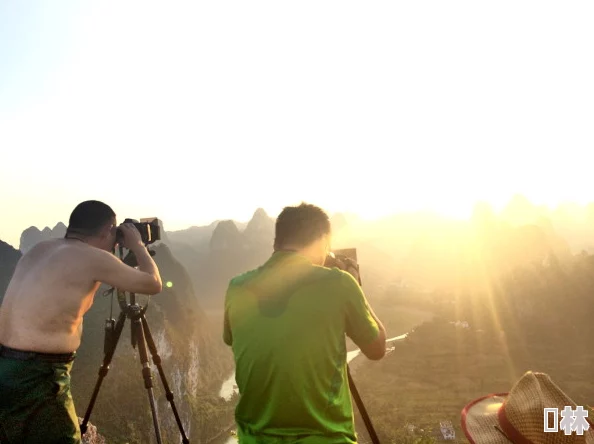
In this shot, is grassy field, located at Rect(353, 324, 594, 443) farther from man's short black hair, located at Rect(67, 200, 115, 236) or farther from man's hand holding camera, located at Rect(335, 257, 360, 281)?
man's short black hair, located at Rect(67, 200, 115, 236)

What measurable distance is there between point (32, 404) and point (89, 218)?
166 cm

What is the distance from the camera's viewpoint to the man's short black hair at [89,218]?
3.73 meters

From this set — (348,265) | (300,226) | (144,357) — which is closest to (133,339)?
(144,357)

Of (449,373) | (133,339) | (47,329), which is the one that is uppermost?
(47,329)

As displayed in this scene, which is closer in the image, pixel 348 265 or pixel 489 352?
pixel 348 265

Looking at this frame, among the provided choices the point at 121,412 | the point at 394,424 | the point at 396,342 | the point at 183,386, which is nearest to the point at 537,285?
the point at 396,342

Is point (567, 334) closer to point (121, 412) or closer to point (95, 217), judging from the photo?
point (121, 412)

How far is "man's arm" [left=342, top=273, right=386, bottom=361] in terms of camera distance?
2.43 meters

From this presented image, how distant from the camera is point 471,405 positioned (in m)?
3.95

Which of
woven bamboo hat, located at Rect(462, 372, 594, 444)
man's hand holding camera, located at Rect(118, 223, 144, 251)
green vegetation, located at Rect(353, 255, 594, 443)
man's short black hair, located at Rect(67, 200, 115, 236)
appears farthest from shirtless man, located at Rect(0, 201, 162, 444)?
green vegetation, located at Rect(353, 255, 594, 443)

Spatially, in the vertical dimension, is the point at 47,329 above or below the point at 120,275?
below

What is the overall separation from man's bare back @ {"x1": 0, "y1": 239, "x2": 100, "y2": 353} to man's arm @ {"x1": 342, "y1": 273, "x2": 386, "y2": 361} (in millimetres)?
2395

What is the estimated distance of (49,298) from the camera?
3.31 m

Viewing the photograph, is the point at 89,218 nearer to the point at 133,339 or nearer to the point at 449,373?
the point at 133,339
